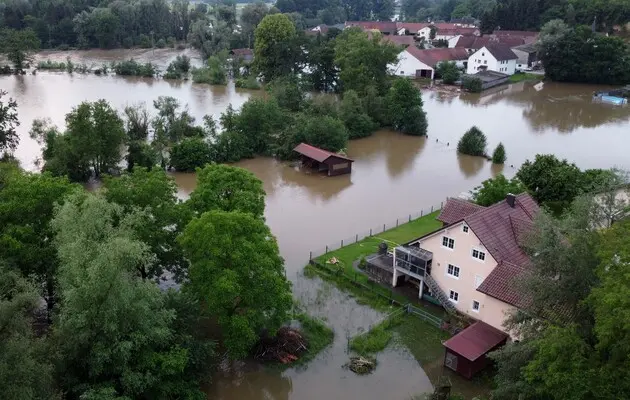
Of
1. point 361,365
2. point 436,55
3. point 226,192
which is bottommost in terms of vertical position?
point 361,365

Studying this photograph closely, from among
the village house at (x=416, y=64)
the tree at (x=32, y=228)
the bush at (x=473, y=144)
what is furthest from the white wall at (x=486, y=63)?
the tree at (x=32, y=228)

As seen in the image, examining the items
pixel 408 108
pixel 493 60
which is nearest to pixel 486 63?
pixel 493 60

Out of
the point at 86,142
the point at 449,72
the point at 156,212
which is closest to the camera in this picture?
the point at 156,212

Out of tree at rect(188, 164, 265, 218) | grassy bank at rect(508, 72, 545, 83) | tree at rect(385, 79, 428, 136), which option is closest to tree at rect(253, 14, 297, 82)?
tree at rect(385, 79, 428, 136)

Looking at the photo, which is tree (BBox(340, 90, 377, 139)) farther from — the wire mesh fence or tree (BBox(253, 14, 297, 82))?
tree (BBox(253, 14, 297, 82))

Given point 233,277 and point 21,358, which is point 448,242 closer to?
point 233,277
